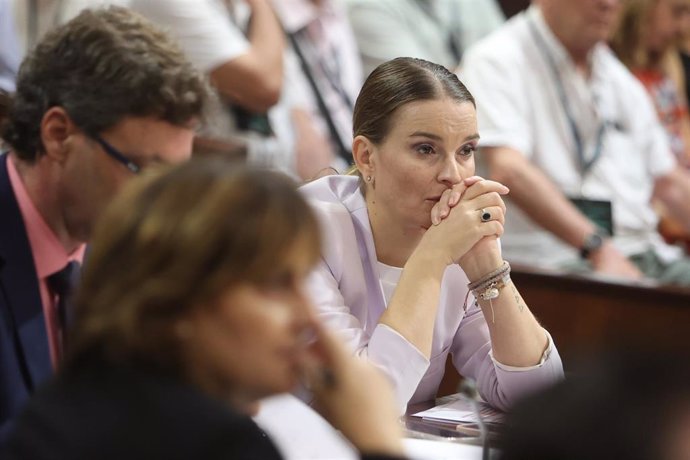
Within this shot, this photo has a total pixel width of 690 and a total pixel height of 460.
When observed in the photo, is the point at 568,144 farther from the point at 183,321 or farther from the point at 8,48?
the point at 183,321

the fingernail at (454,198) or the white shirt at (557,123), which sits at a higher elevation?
the fingernail at (454,198)

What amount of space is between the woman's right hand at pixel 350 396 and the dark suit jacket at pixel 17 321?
713mm

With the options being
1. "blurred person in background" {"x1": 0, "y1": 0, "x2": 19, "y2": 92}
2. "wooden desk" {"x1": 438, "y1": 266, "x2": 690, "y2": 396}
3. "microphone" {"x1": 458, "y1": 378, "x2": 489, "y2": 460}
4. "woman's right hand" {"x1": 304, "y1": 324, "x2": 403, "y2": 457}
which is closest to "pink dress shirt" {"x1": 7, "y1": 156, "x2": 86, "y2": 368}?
"microphone" {"x1": 458, "y1": 378, "x2": 489, "y2": 460}

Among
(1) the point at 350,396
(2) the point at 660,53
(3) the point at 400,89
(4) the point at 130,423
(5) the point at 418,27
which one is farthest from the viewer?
(2) the point at 660,53

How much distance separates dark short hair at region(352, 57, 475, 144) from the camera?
7.01 ft

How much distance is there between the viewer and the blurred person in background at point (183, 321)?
116 centimetres

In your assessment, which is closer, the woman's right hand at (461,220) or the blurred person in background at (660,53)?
the woman's right hand at (461,220)

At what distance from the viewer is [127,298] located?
1194 millimetres

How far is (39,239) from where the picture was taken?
2.15 m

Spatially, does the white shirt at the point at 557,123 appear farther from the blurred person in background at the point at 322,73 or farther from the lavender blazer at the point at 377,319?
the lavender blazer at the point at 377,319

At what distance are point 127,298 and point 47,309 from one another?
98 cm

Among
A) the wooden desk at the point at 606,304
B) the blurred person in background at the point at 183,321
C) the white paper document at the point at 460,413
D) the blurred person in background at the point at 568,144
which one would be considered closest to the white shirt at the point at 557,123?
the blurred person in background at the point at 568,144

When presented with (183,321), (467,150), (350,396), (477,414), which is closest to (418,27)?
(467,150)

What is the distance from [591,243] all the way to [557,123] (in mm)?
482
